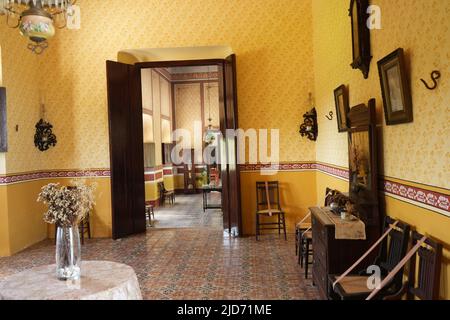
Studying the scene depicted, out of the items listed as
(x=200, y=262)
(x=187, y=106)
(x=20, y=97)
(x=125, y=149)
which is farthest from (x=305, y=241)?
(x=187, y=106)

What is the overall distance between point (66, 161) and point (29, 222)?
1.31m

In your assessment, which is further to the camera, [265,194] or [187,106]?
[187,106]

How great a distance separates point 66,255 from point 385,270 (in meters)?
2.61

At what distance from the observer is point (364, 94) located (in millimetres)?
4543

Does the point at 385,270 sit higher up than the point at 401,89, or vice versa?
the point at 401,89

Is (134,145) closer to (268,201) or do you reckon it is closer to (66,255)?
(268,201)

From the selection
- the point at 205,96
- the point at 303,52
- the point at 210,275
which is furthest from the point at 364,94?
the point at 205,96

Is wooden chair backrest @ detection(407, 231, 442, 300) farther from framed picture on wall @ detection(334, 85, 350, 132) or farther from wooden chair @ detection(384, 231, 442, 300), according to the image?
framed picture on wall @ detection(334, 85, 350, 132)

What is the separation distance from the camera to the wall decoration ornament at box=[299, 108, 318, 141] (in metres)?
7.48

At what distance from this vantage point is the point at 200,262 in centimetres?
582

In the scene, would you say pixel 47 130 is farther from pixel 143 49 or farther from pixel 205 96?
pixel 205 96

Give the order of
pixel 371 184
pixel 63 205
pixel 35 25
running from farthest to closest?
pixel 371 184 → pixel 35 25 → pixel 63 205

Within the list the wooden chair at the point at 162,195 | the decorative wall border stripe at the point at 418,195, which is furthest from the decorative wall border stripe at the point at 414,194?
the wooden chair at the point at 162,195

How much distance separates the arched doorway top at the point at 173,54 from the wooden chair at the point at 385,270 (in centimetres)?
521
